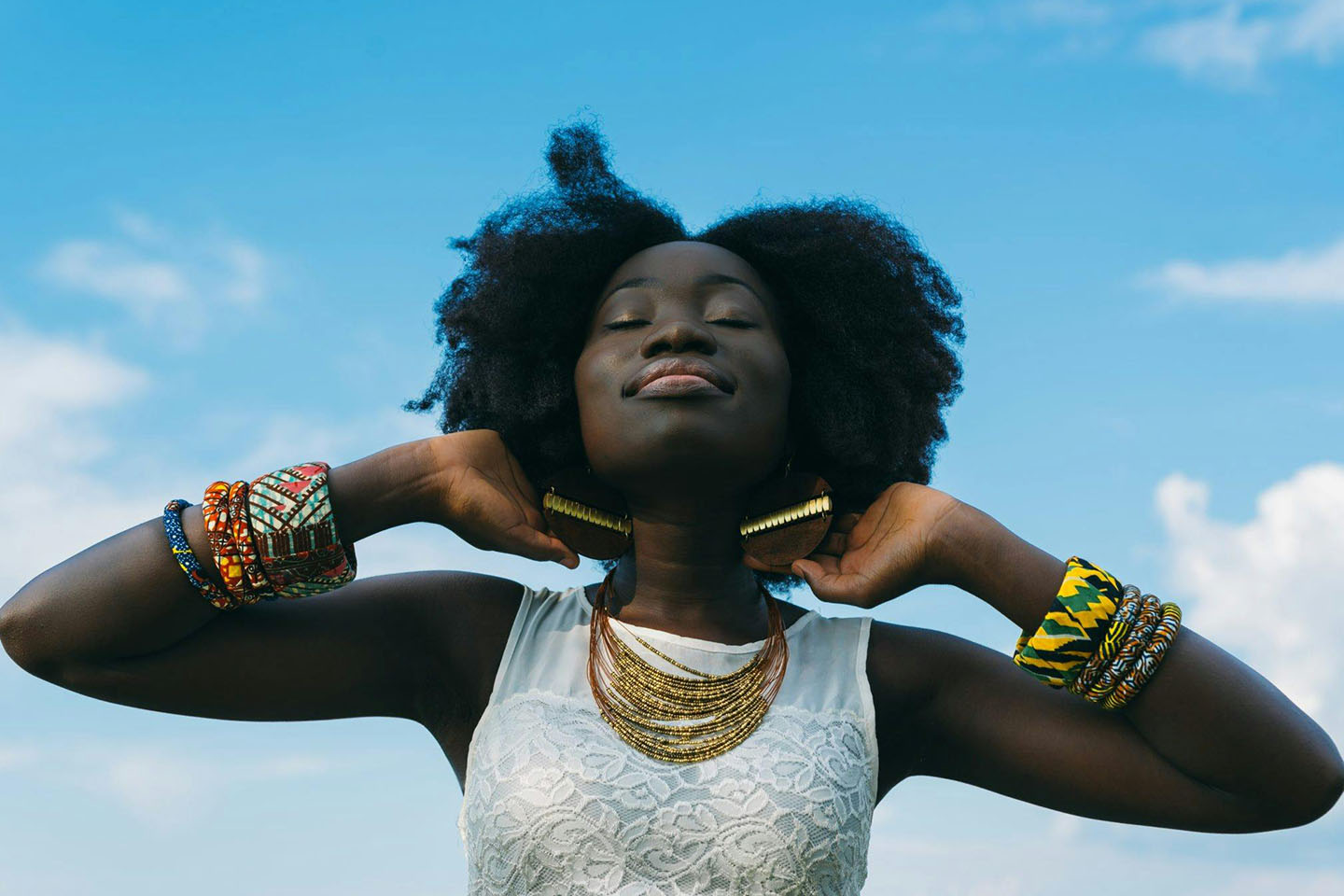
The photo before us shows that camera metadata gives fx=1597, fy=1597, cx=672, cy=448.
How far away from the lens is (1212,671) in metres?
4.46

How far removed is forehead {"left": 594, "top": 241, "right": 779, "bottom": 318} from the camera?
4.81 meters

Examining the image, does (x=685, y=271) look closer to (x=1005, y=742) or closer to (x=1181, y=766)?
(x=1005, y=742)

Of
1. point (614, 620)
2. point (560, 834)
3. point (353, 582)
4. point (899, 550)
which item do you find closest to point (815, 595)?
point (899, 550)

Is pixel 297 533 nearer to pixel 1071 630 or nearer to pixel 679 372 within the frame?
pixel 679 372

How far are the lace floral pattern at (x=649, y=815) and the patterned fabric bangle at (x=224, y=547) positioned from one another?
32.2 inches

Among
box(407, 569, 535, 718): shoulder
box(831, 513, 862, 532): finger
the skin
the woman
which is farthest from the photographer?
box(831, 513, 862, 532): finger

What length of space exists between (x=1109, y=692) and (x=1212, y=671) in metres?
0.30

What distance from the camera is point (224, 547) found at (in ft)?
14.0

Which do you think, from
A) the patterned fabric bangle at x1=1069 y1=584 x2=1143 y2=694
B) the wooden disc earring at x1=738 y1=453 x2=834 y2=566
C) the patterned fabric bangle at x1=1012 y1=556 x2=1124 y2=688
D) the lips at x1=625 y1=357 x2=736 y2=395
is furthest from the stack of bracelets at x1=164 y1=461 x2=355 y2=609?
the patterned fabric bangle at x1=1069 y1=584 x2=1143 y2=694

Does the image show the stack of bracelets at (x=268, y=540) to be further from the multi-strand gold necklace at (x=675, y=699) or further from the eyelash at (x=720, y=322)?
the eyelash at (x=720, y=322)

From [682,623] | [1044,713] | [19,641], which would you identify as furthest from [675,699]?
[19,641]

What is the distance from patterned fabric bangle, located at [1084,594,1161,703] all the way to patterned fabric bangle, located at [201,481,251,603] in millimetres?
2349

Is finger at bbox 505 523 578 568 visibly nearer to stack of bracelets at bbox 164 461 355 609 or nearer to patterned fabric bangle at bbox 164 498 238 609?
stack of bracelets at bbox 164 461 355 609

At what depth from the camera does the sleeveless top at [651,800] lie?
4242mm
